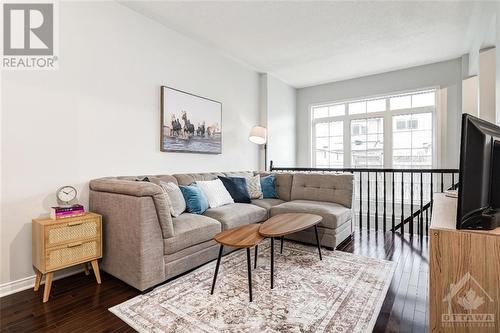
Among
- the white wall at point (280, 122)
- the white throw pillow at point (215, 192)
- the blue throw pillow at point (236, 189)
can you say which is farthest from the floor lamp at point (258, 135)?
the white throw pillow at point (215, 192)

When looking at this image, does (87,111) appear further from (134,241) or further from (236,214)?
(236,214)

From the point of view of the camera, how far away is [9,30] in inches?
81.9

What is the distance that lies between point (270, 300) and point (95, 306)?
1.25m

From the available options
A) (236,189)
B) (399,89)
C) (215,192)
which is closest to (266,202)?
(236,189)

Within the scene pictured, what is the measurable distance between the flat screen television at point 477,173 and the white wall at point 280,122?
3866 millimetres

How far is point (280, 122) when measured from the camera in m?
5.33

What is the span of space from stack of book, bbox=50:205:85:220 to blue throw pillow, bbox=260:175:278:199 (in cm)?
239

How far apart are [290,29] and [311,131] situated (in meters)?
2.85

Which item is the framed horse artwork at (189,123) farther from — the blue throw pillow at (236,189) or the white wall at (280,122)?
the white wall at (280,122)

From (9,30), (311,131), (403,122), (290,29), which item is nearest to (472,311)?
(290,29)

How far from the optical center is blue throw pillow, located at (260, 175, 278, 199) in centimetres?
392

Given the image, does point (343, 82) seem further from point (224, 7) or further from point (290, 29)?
point (224, 7)

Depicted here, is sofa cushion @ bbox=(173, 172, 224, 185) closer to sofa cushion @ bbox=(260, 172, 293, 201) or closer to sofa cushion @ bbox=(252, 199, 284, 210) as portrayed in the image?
sofa cushion @ bbox=(252, 199, 284, 210)

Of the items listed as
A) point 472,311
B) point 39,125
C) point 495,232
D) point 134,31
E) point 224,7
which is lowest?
point 472,311
